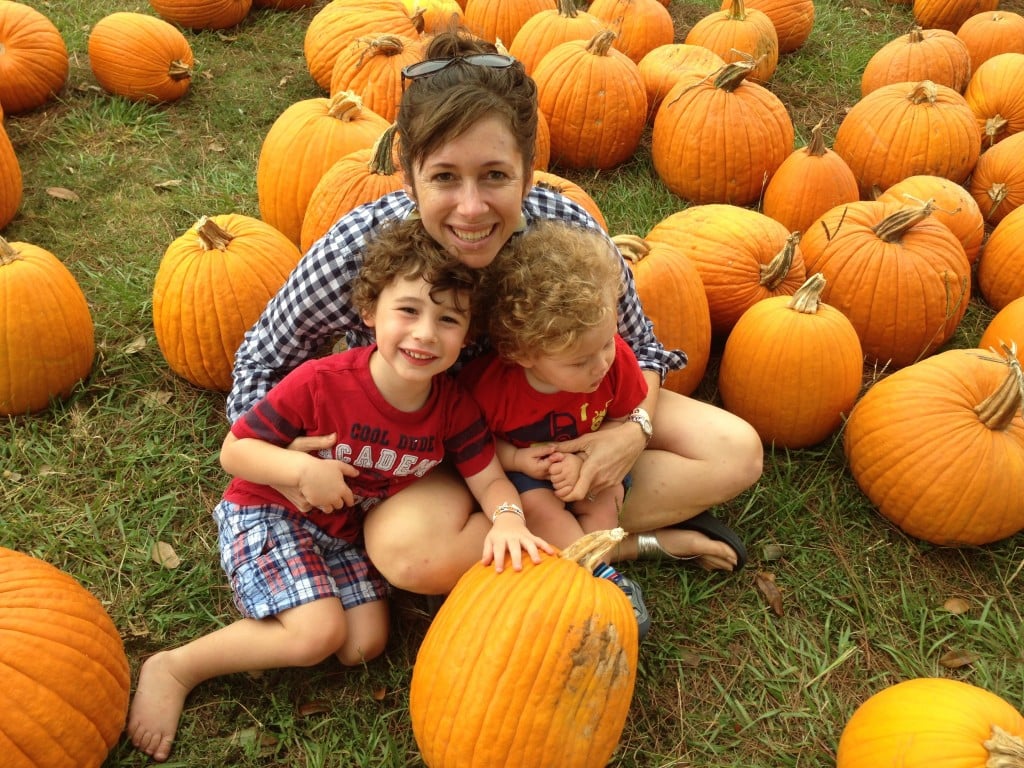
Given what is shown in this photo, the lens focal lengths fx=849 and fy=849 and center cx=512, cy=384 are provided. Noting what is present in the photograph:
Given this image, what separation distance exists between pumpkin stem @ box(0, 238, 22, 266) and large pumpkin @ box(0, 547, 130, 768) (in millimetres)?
1270

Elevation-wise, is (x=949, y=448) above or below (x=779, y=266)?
below

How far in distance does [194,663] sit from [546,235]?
4.88 ft

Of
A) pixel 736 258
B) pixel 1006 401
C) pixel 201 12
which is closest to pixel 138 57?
pixel 201 12

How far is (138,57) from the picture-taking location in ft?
15.5

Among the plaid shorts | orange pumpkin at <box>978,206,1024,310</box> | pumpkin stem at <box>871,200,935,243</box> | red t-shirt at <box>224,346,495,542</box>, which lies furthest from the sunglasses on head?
orange pumpkin at <box>978,206,1024,310</box>

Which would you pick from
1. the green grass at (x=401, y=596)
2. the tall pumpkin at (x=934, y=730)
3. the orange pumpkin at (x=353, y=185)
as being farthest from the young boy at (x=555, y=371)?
the orange pumpkin at (x=353, y=185)

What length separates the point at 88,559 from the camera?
269 cm

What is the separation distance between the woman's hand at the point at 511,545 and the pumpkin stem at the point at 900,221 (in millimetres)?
2111

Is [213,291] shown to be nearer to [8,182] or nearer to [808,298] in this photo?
[8,182]

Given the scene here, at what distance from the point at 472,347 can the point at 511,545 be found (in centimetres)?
68

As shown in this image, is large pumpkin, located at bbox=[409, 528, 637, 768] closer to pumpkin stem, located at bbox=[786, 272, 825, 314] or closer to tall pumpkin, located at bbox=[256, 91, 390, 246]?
pumpkin stem, located at bbox=[786, 272, 825, 314]


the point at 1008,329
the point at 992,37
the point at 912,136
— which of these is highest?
the point at 992,37

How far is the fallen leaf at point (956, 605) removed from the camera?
2732mm

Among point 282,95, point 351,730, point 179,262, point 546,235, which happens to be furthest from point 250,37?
point 351,730
